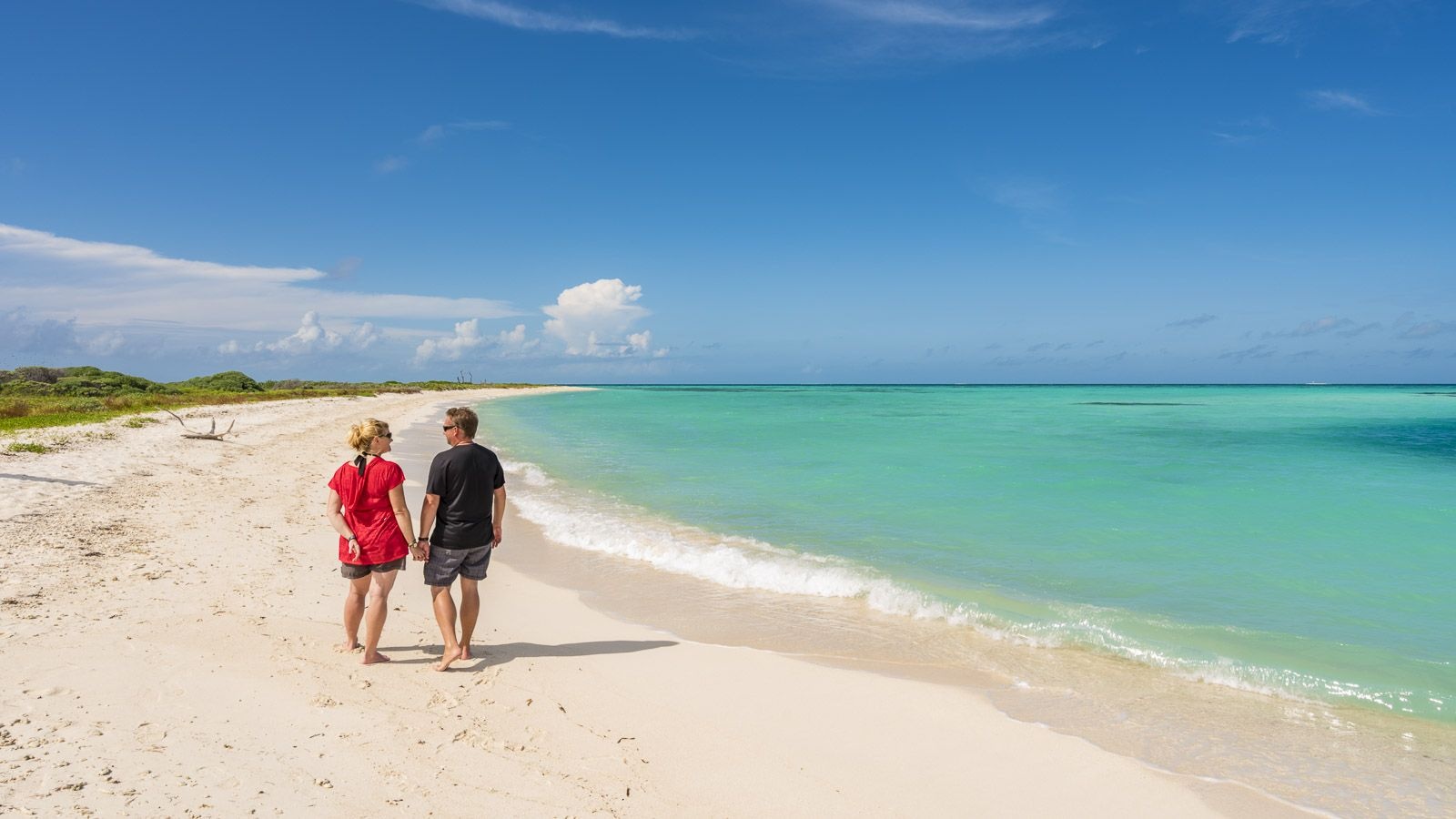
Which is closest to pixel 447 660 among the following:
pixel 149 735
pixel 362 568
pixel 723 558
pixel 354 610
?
pixel 354 610

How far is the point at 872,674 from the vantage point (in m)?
5.92

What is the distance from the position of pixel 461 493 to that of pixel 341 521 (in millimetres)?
902

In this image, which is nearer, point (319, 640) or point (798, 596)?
point (319, 640)

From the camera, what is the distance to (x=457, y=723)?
14.9 feet

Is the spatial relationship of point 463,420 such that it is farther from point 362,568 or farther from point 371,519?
point 362,568

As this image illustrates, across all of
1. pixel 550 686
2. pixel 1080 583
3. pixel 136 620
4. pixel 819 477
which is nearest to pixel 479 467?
pixel 550 686

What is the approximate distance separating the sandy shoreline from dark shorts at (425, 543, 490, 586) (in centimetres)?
73

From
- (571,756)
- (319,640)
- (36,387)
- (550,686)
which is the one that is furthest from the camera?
(36,387)

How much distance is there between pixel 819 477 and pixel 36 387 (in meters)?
46.1

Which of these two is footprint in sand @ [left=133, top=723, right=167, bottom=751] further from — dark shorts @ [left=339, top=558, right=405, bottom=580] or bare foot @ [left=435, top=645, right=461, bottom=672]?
bare foot @ [left=435, top=645, right=461, bottom=672]

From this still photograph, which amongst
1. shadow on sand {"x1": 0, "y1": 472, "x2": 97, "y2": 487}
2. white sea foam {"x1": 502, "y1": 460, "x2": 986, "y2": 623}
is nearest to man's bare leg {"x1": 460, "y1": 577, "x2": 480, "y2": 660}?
white sea foam {"x1": 502, "y1": 460, "x2": 986, "y2": 623}

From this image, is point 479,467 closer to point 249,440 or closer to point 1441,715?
point 1441,715

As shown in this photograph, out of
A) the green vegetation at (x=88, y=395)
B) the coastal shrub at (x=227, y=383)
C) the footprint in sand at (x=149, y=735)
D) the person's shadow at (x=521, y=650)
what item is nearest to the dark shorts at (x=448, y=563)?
the person's shadow at (x=521, y=650)

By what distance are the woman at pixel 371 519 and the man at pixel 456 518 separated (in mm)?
209
